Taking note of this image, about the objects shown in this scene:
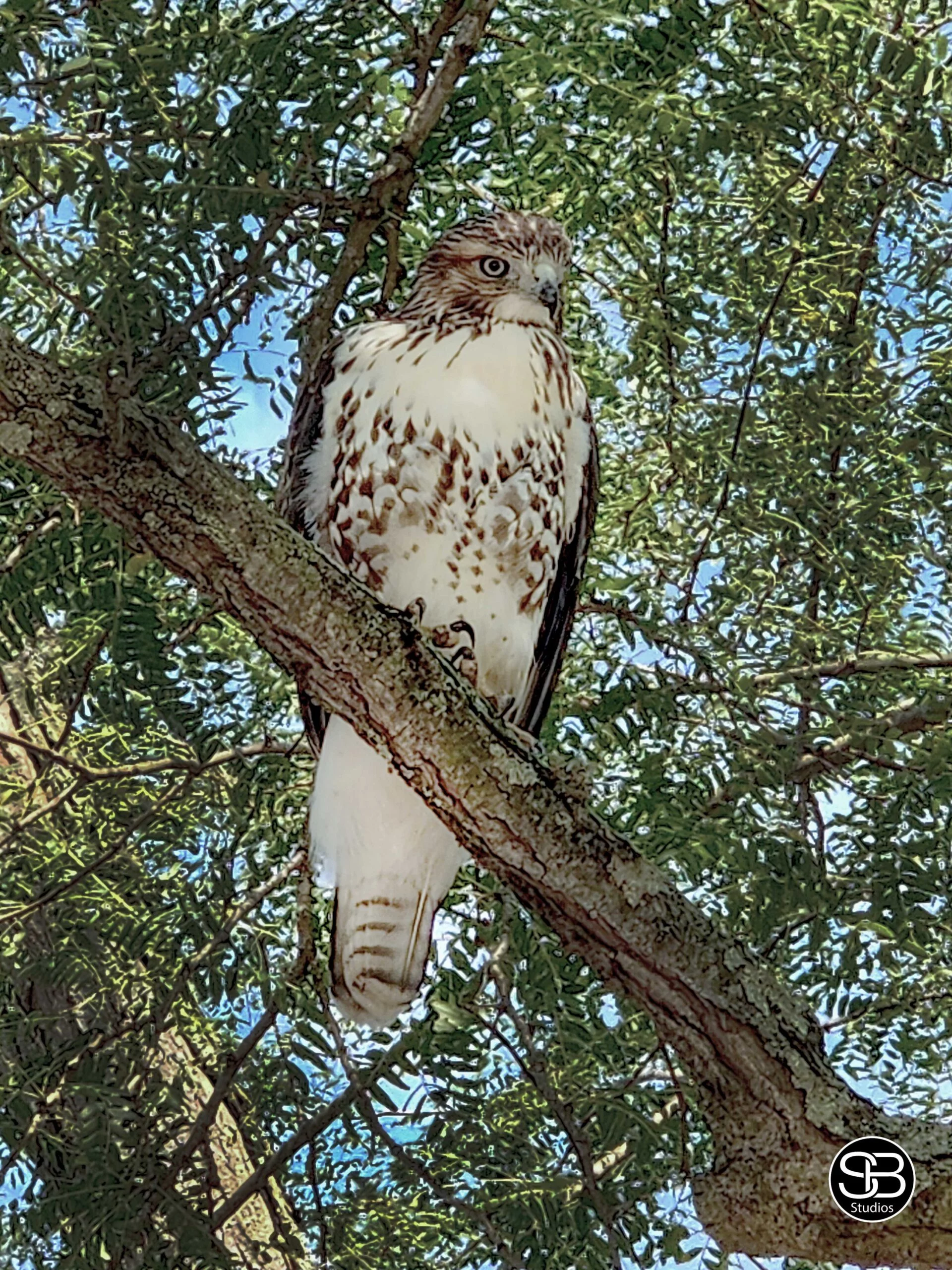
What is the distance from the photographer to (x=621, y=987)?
79.4 inches

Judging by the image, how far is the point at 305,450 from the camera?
2727 mm

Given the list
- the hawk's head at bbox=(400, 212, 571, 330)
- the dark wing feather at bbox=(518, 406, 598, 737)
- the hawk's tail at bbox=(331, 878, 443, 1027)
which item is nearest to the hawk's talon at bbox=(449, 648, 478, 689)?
the dark wing feather at bbox=(518, 406, 598, 737)

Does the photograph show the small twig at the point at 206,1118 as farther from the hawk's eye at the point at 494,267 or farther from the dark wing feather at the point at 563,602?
the hawk's eye at the point at 494,267

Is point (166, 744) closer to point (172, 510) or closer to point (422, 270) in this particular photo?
point (422, 270)

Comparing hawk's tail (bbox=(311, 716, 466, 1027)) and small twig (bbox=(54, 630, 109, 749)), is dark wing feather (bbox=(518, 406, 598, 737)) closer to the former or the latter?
hawk's tail (bbox=(311, 716, 466, 1027))

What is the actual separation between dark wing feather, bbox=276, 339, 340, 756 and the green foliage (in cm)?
5

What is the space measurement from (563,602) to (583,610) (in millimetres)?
211

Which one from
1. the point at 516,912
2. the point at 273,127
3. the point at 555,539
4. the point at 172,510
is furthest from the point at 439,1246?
the point at 273,127

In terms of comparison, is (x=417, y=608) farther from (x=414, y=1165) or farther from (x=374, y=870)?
(x=414, y=1165)

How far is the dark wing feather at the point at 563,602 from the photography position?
2742mm

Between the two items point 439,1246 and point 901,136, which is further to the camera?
point 439,1246

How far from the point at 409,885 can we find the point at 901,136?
142 centimetres

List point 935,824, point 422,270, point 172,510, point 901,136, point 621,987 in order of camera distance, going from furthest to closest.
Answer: point 422,270, point 935,824, point 901,136, point 621,987, point 172,510

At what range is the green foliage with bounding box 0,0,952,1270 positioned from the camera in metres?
2.45
